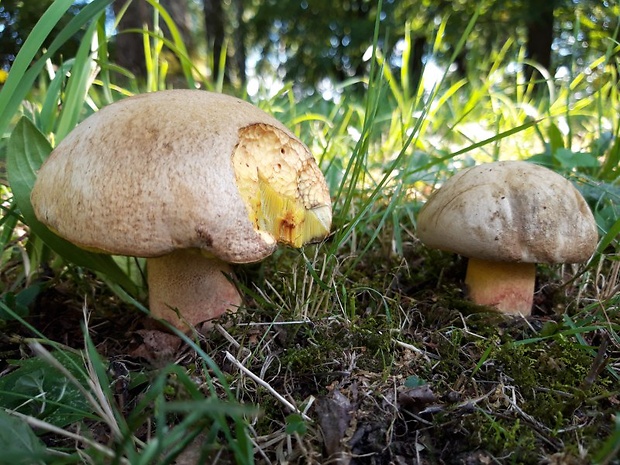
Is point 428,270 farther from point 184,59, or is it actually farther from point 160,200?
point 184,59

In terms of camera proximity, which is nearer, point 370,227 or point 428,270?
point 428,270

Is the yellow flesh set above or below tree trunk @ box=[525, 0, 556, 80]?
below

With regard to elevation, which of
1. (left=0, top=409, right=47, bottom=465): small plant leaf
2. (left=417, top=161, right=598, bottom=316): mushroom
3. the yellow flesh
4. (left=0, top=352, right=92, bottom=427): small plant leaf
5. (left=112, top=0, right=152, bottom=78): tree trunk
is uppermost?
(left=112, top=0, right=152, bottom=78): tree trunk

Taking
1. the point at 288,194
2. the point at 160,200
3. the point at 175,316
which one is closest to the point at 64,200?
the point at 160,200

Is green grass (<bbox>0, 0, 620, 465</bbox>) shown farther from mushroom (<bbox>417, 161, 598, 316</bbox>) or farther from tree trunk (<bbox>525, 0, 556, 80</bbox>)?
tree trunk (<bbox>525, 0, 556, 80</bbox>)

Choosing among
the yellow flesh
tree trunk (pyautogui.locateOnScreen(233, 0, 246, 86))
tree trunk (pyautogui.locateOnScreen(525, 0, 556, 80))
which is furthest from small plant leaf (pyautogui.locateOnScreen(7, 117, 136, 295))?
tree trunk (pyautogui.locateOnScreen(233, 0, 246, 86))

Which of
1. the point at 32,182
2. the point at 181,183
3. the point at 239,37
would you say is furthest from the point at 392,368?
the point at 239,37

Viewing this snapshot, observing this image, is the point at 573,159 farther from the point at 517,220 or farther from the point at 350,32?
the point at 350,32

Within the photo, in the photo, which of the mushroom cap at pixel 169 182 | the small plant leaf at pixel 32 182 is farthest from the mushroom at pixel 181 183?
the small plant leaf at pixel 32 182
